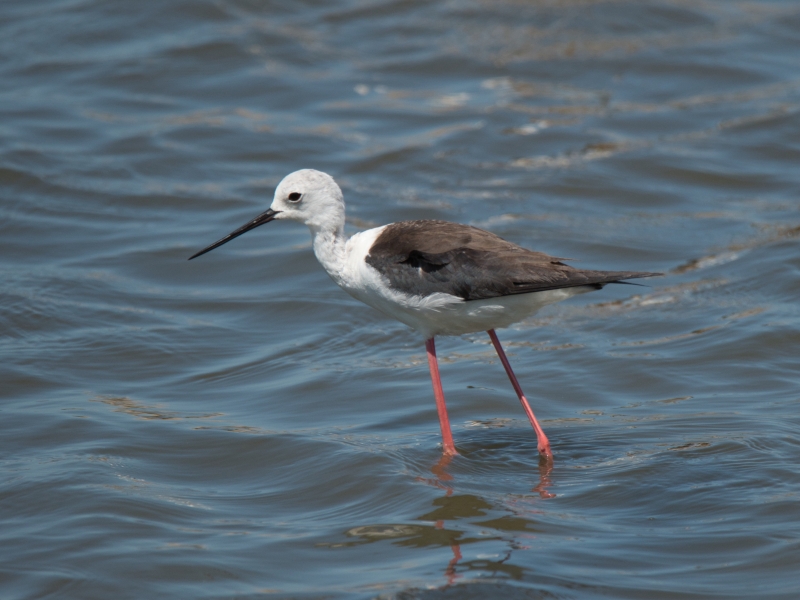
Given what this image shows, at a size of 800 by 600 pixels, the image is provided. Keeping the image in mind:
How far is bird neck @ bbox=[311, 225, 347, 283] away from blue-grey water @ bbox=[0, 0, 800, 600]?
1.18 metres

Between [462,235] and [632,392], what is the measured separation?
2.13m

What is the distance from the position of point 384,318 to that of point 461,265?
3.08 metres

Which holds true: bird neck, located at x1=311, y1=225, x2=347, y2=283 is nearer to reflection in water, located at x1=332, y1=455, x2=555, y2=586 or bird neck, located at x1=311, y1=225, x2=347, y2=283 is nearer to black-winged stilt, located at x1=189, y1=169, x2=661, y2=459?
black-winged stilt, located at x1=189, y1=169, x2=661, y2=459

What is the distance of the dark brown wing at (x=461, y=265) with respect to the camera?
6254 mm

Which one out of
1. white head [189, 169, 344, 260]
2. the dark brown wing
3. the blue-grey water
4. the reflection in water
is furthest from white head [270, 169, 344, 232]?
the reflection in water

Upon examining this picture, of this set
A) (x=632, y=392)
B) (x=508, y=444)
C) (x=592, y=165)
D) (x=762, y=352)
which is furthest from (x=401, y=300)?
(x=592, y=165)

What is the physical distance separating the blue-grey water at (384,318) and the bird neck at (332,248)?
3.87 ft

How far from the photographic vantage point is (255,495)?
252 inches

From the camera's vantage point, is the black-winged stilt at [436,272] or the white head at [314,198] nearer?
the black-winged stilt at [436,272]

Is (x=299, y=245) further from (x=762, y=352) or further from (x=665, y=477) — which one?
(x=665, y=477)

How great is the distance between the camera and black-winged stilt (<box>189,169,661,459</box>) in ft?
20.8

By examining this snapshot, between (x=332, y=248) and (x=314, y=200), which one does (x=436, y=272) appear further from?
(x=314, y=200)

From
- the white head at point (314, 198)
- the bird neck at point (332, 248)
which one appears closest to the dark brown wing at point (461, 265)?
the bird neck at point (332, 248)

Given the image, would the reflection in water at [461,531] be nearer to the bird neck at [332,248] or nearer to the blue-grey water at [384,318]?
the blue-grey water at [384,318]
